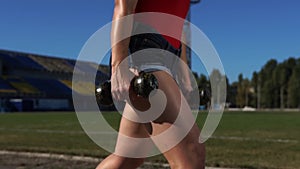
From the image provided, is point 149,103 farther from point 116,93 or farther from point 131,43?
point 131,43

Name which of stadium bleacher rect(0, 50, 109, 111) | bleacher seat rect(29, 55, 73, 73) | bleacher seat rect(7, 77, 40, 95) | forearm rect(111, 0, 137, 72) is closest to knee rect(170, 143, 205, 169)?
forearm rect(111, 0, 137, 72)

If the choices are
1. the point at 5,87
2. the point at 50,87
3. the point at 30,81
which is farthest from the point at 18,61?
the point at 5,87

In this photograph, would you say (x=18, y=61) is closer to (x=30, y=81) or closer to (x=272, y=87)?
(x=30, y=81)

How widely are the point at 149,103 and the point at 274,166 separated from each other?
550cm

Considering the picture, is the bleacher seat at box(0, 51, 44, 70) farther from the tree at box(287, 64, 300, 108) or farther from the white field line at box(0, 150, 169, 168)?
the white field line at box(0, 150, 169, 168)

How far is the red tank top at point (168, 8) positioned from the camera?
2.85 m

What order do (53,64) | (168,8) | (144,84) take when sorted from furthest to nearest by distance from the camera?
1. (53,64)
2. (168,8)
3. (144,84)

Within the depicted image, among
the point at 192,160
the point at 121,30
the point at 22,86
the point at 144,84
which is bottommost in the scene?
the point at 192,160

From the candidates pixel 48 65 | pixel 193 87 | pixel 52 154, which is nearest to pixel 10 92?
pixel 48 65

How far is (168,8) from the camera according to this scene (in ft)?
9.46

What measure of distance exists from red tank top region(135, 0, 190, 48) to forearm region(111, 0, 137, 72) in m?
0.14

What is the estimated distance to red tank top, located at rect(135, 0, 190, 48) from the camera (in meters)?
2.85

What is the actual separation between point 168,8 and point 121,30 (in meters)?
0.39

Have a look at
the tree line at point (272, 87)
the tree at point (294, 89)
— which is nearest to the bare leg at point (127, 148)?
the tree line at point (272, 87)
